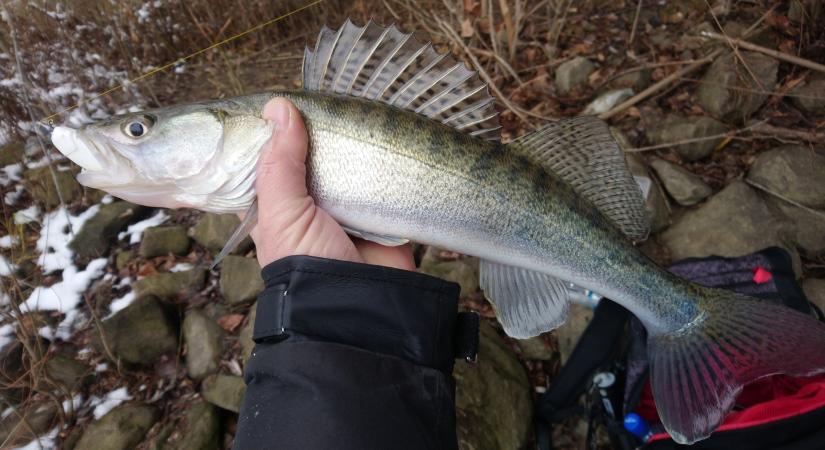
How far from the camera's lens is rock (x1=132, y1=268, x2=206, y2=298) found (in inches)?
149

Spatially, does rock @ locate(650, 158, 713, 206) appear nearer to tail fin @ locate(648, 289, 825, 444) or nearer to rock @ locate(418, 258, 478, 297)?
rock @ locate(418, 258, 478, 297)

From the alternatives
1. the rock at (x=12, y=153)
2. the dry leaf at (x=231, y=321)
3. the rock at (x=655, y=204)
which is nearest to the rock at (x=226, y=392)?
the dry leaf at (x=231, y=321)

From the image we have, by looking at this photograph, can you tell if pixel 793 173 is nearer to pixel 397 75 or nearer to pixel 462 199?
pixel 462 199

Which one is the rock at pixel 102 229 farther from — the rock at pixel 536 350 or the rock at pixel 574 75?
the rock at pixel 574 75

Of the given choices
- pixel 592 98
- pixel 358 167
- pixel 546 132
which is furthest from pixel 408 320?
pixel 592 98

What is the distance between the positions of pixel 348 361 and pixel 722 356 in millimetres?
1754

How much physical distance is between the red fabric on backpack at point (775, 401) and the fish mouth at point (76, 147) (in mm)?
3070

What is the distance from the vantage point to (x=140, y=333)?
3312 mm

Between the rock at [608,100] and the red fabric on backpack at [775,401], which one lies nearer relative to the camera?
the red fabric on backpack at [775,401]

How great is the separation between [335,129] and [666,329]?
187 cm

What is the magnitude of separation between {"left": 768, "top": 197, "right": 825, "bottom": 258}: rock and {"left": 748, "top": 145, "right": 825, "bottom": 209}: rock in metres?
0.10

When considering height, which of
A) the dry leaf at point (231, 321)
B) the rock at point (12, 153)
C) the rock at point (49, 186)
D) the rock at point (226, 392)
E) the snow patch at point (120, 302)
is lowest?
the rock at point (226, 392)

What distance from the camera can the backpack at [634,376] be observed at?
247cm

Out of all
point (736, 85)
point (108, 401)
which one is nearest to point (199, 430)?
point (108, 401)
